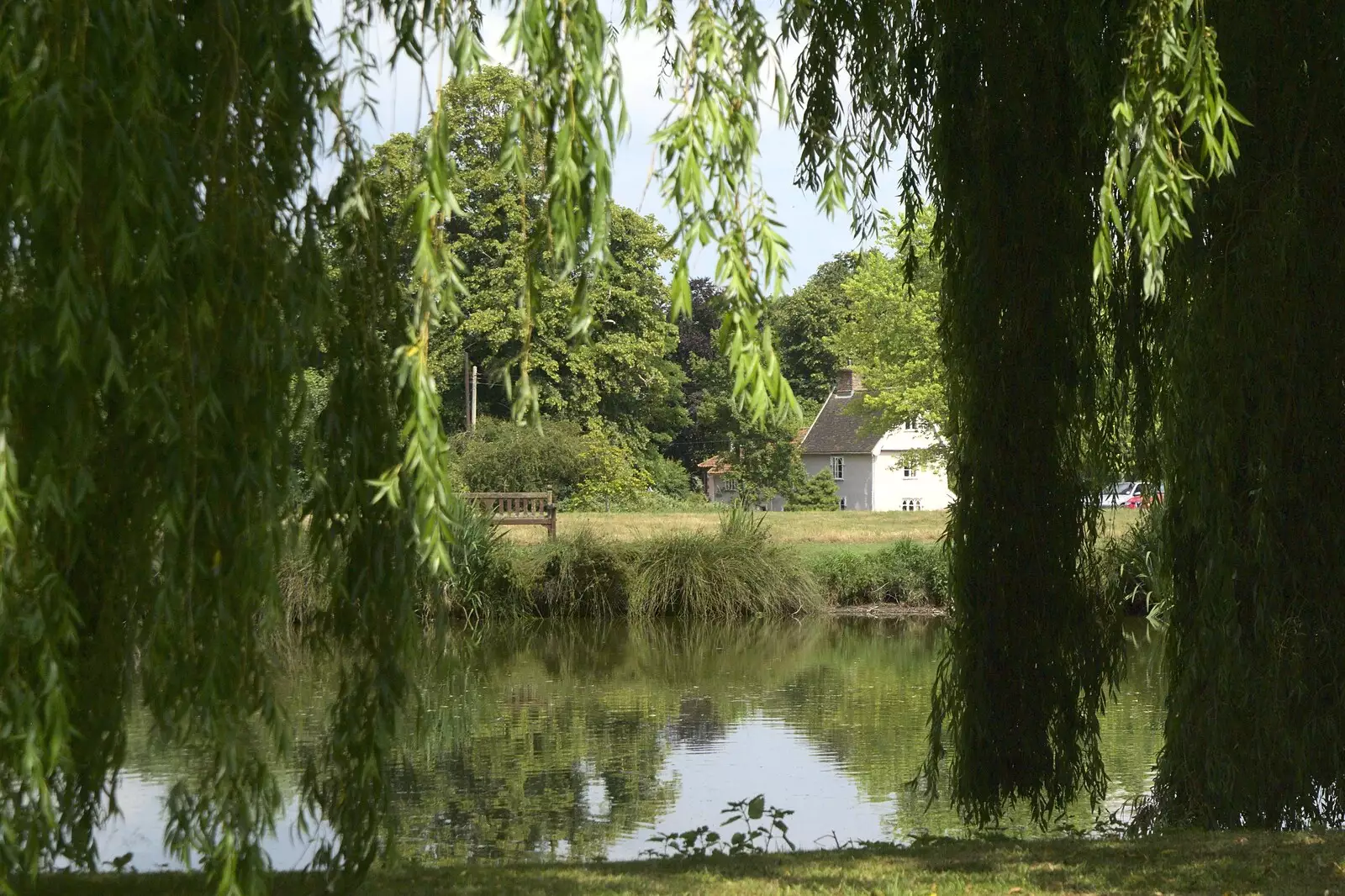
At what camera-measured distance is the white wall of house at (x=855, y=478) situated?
155 ft

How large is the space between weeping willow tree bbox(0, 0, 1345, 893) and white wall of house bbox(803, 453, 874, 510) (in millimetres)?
40983

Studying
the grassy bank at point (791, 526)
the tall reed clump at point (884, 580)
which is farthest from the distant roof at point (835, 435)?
the tall reed clump at point (884, 580)

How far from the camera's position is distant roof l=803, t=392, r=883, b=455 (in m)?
46.7

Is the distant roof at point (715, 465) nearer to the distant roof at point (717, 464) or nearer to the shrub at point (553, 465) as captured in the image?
the distant roof at point (717, 464)

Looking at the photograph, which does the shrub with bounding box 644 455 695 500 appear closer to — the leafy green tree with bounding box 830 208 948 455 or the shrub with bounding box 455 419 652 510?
the shrub with bounding box 455 419 652 510

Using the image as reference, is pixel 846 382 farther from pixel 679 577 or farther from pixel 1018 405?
pixel 1018 405

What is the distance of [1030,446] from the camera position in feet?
21.1

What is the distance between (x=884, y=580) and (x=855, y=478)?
2864cm

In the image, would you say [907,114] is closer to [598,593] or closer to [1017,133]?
[1017,133]

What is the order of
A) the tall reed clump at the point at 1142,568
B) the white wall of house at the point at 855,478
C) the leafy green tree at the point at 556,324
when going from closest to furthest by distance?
the tall reed clump at the point at 1142,568
the leafy green tree at the point at 556,324
the white wall of house at the point at 855,478

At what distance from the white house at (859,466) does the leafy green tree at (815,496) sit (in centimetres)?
652

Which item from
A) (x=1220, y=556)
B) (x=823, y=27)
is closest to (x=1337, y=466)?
(x=1220, y=556)

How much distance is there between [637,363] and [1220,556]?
93.0 feet

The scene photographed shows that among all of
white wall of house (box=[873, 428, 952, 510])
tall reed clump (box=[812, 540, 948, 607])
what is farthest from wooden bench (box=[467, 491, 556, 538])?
white wall of house (box=[873, 428, 952, 510])
